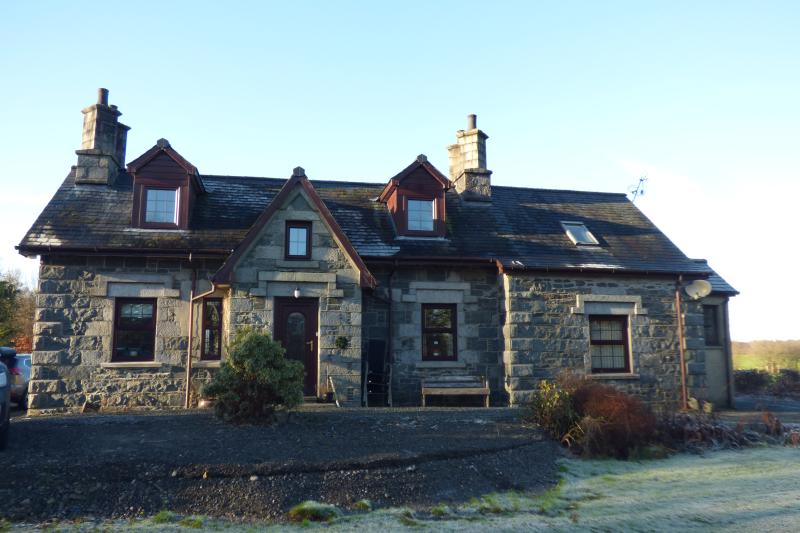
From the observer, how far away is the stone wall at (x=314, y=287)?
1334cm

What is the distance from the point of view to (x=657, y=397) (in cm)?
1529

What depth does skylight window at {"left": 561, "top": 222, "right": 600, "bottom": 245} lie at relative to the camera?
1681 centimetres

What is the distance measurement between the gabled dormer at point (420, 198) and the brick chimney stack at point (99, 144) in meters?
7.92

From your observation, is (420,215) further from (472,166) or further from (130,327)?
(130,327)

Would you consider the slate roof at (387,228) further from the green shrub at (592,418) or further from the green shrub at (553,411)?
the green shrub at (592,418)

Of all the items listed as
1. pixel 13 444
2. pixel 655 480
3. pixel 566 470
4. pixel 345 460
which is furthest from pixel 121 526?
pixel 655 480

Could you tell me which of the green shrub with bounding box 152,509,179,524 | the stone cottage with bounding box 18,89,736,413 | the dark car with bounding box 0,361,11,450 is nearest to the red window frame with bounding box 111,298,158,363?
the stone cottage with bounding box 18,89,736,413

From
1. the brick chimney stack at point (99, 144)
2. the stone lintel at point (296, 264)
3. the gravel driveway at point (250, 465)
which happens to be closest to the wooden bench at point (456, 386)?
the gravel driveway at point (250, 465)

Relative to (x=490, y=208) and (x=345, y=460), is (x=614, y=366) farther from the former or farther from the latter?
(x=345, y=460)

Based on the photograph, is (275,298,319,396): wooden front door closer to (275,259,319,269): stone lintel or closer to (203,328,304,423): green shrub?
(275,259,319,269): stone lintel

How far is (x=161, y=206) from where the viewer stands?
15.2m

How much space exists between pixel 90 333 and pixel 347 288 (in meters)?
6.13

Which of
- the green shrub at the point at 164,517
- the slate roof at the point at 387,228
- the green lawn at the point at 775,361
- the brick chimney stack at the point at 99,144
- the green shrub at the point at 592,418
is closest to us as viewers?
the green shrub at the point at 164,517

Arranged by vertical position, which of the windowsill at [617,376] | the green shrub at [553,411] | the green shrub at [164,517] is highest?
the windowsill at [617,376]
